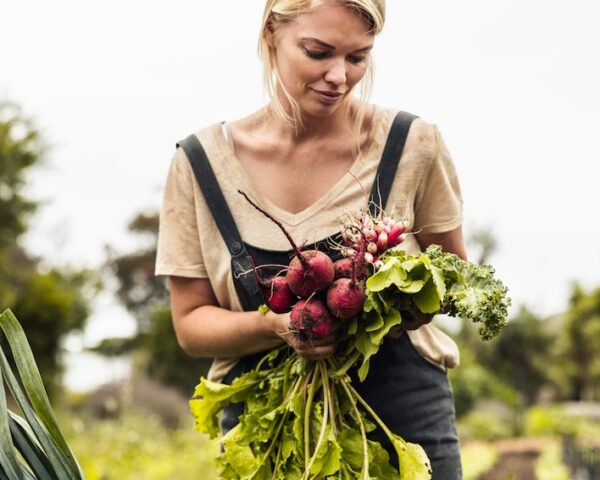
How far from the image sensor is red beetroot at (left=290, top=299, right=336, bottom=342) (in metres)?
2.11

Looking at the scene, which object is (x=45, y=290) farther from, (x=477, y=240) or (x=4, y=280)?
(x=477, y=240)

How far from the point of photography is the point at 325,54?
236 centimetres

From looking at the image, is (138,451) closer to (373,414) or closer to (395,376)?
(395,376)

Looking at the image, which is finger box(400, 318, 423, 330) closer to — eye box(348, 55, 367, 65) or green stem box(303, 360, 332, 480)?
green stem box(303, 360, 332, 480)

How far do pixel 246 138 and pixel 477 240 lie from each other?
19976 mm

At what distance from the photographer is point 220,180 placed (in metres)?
2.60

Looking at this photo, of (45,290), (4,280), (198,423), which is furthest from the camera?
(4,280)

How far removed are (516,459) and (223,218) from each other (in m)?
11.5

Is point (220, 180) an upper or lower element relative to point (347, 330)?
upper

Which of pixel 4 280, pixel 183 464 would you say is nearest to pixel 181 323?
pixel 183 464

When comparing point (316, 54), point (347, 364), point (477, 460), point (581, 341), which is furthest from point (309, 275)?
point (581, 341)

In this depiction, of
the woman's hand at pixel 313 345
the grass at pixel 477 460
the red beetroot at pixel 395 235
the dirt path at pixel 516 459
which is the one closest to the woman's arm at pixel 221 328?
the woman's hand at pixel 313 345

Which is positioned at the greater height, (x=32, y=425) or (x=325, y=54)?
(x=325, y=54)

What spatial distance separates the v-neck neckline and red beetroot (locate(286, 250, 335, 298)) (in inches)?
13.3
